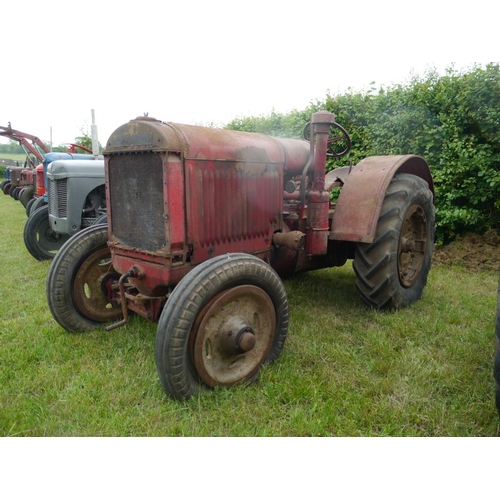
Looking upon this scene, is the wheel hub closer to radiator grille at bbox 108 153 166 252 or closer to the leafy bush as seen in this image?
radiator grille at bbox 108 153 166 252

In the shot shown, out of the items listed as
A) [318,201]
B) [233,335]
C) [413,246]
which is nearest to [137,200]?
[233,335]

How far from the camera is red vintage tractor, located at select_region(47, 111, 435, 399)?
7.65 ft

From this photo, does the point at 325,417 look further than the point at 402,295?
No

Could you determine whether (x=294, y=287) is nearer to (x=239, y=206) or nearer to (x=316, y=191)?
(x=316, y=191)

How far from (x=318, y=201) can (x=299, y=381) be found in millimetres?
1401

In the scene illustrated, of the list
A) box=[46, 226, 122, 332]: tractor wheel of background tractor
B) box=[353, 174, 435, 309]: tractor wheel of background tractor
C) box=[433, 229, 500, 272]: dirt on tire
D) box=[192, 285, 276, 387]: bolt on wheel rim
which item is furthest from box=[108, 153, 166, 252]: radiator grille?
box=[433, 229, 500, 272]: dirt on tire

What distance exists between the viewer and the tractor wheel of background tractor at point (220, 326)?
7.12ft

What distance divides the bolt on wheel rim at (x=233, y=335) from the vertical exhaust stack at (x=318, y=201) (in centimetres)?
94

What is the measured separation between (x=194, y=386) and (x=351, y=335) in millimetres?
1389

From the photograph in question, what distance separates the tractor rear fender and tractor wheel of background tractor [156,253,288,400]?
3.33ft

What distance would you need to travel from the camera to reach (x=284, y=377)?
2.58 m

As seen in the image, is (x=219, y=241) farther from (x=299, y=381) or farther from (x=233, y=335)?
(x=299, y=381)

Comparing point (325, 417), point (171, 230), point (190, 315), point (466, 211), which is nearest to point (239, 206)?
point (171, 230)

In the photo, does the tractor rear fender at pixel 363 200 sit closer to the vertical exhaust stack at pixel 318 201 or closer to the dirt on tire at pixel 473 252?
the vertical exhaust stack at pixel 318 201
